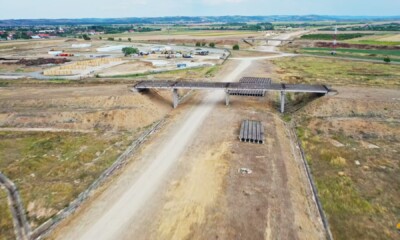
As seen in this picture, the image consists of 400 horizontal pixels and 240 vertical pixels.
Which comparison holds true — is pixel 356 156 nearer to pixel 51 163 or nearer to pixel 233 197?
pixel 233 197

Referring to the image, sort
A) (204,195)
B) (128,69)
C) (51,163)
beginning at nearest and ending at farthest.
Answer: (204,195)
(51,163)
(128,69)

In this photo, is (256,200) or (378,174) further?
(378,174)

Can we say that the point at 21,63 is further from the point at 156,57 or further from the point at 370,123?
the point at 370,123

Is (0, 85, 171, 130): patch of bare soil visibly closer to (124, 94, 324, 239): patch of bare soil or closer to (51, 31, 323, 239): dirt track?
(51, 31, 323, 239): dirt track

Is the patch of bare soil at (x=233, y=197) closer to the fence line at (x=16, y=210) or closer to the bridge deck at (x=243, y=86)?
the fence line at (x=16, y=210)

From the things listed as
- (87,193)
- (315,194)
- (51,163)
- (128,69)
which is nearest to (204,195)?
(315,194)

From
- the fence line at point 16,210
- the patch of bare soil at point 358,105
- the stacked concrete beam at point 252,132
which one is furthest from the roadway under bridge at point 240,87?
the fence line at point 16,210

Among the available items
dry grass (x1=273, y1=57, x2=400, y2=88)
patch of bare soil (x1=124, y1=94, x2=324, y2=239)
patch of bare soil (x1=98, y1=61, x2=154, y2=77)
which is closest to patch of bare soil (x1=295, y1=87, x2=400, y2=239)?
patch of bare soil (x1=124, y1=94, x2=324, y2=239)

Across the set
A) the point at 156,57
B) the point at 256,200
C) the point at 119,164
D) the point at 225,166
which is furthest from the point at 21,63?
the point at 256,200
